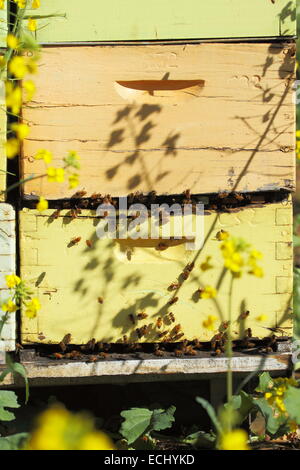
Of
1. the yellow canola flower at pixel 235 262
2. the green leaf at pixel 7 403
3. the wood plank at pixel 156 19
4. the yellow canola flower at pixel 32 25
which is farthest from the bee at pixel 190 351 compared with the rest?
the yellow canola flower at pixel 32 25

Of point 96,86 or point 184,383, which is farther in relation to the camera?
point 184,383

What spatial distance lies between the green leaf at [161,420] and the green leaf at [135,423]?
2 cm

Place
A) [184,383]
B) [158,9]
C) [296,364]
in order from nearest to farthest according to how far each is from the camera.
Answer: [158,9], [296,364], [184,383]

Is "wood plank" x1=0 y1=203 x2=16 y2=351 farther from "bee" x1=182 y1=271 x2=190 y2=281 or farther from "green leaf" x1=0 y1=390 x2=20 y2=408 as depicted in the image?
"bee" x1=182 y1=271 x2=190 y2=281

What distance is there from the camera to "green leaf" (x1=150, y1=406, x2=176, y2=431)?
2557 mm

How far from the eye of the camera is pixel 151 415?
8.71 ft

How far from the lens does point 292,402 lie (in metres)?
2.29

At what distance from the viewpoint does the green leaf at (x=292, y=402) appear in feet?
7.37

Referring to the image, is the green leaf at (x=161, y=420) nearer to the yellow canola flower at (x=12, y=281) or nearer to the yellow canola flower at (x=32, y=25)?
the yellow canola flower at (x=12, y=281)

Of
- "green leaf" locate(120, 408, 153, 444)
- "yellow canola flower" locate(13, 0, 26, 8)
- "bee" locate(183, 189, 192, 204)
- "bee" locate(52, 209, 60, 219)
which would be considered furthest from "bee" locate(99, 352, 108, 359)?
"yellow canola flower" locate(13, 0, 26, 8)

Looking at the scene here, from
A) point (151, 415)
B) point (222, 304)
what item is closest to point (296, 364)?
point (222, 304)

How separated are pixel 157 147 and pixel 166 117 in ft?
0.39

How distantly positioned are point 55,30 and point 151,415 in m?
1.57

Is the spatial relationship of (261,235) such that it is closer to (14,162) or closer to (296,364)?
(296,364)
